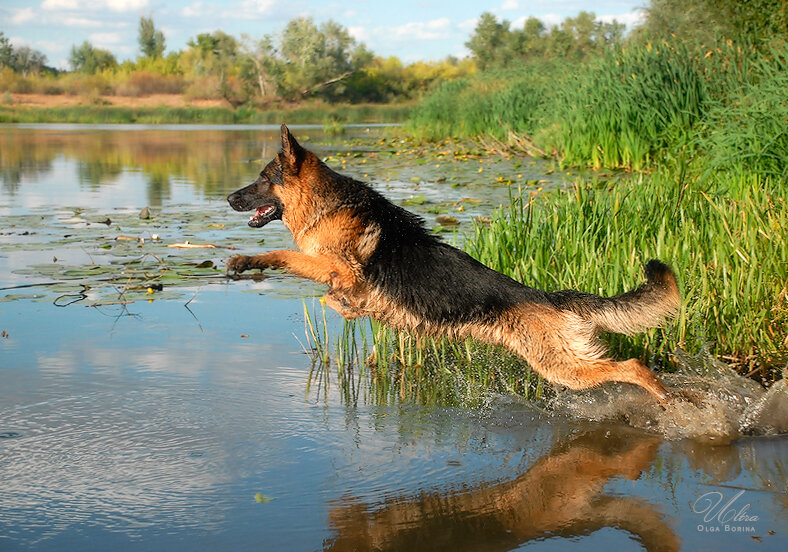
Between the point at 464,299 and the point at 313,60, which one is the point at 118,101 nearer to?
the point at 313,60

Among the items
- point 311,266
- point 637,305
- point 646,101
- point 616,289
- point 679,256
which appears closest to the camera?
point 637,305

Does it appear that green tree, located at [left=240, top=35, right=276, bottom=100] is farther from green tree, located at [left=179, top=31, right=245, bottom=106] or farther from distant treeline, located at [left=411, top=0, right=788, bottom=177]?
distant treeline, located at [left=411, top=0, right=788, bottom=177]

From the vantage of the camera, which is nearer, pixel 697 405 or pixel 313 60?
pixel 697 405

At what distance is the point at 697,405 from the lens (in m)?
5.04

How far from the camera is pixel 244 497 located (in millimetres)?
3996

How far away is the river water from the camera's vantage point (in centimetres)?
370

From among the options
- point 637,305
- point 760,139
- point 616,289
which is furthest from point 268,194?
point 760,139

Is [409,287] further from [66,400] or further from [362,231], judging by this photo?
[66,400]

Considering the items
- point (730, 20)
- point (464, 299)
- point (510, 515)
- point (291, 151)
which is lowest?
point (510, 515)

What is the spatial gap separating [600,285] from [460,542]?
3.01 m

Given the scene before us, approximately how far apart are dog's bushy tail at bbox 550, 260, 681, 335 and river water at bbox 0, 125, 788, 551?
616mm
